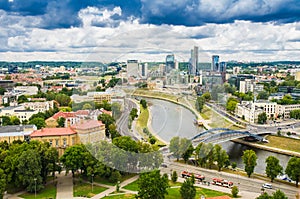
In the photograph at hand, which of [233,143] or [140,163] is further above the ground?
[140,163]

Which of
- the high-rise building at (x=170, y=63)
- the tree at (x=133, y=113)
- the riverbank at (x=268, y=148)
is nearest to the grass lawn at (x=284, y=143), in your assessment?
the riverbank at (x=268, y=148)

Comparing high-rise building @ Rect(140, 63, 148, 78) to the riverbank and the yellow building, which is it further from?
the riverbank

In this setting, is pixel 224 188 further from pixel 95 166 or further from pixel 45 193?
pixel 45 193

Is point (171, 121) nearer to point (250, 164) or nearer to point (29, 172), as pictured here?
point (29, 172)

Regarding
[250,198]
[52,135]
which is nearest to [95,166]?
[52,135]

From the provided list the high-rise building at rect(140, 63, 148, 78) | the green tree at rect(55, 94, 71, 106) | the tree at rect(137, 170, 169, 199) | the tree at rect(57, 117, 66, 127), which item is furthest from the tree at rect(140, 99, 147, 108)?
the green tree at rect(55, 94, 71, 106)

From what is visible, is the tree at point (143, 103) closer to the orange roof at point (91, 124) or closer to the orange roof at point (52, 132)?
the orange roof at point (91, 124)
